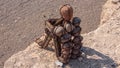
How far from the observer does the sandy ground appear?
559cm

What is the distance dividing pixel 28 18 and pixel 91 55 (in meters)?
2.32

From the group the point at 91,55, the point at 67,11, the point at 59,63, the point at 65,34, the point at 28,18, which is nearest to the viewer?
the point at 67,11

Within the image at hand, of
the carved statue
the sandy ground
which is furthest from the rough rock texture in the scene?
the sandy ground

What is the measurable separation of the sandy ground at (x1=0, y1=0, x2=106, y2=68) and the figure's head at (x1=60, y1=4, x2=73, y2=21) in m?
2.00

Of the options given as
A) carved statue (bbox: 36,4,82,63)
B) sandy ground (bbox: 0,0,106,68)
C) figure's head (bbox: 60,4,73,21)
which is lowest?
sandy ground (bbox: 0,0,106,68)

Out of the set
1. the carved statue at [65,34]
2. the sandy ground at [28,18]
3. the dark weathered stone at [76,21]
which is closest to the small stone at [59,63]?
the carved statue at [65,34]

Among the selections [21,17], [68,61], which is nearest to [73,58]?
[68,61]

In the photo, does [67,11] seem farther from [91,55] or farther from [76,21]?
[91,55]

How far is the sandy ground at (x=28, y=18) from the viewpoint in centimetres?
559

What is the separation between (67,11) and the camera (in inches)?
142

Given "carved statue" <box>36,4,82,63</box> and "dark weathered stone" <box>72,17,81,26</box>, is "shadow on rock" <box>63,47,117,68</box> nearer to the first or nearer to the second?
Answer: "carved statue" <box>36,4,82,63</box>

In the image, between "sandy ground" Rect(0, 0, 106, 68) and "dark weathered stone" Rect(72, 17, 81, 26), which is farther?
"sandy ground" Rect(0, 0, 106, 68)

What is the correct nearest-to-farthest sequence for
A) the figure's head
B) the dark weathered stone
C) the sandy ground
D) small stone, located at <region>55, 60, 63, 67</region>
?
1. the figure's head
2. the dark weathered stone
3. small stone, located at <region>55, 60, 63, 67</region>
4. the sandy ground

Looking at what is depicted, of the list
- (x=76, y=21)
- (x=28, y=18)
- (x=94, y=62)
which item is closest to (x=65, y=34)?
(x=76, y=21)
